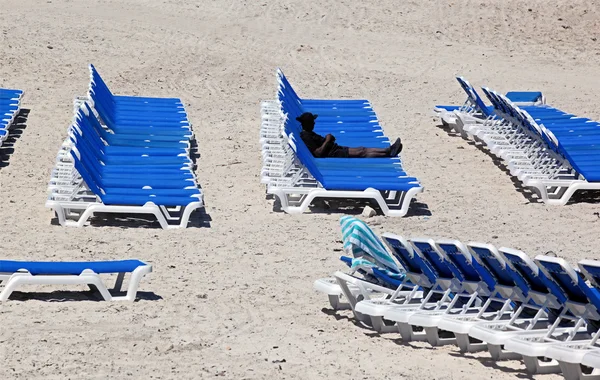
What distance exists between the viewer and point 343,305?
950 centimetres

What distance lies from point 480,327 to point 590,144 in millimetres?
7370

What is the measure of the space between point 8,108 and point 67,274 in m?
8.30

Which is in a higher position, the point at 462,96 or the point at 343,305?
the point at 343,305

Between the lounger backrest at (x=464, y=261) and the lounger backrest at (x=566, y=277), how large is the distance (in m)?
0.67

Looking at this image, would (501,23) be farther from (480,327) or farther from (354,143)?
(480,327)

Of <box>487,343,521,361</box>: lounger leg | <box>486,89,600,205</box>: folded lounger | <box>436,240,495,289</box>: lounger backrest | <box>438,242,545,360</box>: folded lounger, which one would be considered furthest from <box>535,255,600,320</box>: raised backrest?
<box>486,89,600,205</box>: folded lounger

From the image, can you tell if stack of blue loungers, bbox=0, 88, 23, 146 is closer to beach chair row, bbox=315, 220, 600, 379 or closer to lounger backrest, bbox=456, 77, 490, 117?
lounger backrest, bbox=456, 77, 490, 117

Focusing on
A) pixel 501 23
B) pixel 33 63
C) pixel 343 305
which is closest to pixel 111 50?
pixel 33 63

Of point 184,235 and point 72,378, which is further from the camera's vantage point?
point 184,235

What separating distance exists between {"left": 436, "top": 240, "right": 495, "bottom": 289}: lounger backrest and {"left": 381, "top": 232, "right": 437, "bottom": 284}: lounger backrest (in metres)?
0.24

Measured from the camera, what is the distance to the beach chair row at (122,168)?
1206 centimetres

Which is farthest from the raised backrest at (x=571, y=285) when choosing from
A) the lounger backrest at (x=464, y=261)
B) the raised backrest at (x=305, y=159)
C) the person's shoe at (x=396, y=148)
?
the person's shoe at (x=396, y=148)

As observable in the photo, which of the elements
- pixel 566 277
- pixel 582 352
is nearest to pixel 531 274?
pixel 566 277

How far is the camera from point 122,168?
1338cm
